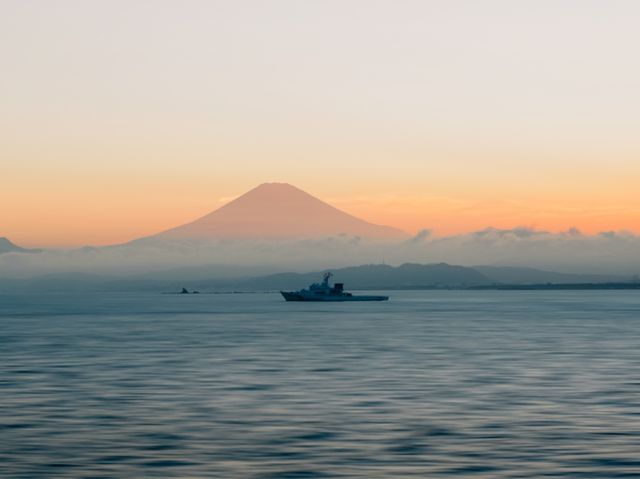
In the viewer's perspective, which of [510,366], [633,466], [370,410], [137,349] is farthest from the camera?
[137,349]

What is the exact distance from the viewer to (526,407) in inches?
1962

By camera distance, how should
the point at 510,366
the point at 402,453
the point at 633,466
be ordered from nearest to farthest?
the point at 633,466 → the point at 402,453 → the point at 510,366

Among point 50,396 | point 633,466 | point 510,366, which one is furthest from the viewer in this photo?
point 510,366

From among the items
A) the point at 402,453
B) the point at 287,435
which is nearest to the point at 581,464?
the point at 402,453

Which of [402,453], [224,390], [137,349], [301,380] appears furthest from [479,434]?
[137,349]

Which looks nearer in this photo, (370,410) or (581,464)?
(581,464)

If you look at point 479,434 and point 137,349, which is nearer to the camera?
point 479,434

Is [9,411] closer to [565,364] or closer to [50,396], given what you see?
[50,396]

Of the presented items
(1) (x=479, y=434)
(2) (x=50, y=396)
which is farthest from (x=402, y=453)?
(2) (x=50, y=396)

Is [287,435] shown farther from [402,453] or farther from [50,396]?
[50,396]

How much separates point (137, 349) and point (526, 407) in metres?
57.0

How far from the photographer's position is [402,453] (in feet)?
121

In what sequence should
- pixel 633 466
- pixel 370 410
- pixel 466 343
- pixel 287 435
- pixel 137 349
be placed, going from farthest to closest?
1. pixel 466 343
2. pixel 137 349
3. pixel 370 410
4. pixel 287 435
5. pixel 633 466

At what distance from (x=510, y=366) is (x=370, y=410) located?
29.9m
